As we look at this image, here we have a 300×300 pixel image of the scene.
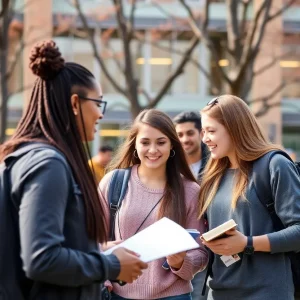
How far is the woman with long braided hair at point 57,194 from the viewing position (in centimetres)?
279

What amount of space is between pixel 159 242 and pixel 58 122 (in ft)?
2.18

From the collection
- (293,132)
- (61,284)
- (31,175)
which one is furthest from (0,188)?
(293,132)

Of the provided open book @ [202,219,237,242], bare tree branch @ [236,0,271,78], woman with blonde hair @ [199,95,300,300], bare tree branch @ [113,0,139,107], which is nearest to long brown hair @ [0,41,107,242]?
open book @ [202,219,237,242]

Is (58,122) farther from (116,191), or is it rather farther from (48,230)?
(116,191)

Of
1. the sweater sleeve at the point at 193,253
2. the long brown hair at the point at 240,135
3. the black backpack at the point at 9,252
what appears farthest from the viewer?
the sweater sleeve at the point at 193,253

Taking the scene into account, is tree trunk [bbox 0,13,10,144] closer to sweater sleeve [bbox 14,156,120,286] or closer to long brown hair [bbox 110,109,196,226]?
long brown hair [bbox 110,109,196,226]

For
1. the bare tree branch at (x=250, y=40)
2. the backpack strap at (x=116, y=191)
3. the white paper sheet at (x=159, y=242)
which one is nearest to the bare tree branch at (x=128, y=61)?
the bare tree branch at (x=250, y=40)

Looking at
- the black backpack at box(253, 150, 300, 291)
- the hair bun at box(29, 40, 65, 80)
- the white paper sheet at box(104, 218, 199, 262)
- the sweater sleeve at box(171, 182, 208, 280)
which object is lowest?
the sweater sleeve at box(171, 182, 208, 280)

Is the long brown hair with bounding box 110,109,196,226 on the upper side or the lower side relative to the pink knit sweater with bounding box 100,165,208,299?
upper

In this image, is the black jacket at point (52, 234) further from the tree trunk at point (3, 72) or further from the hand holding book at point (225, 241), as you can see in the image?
the tree trunk at point (3, 72)

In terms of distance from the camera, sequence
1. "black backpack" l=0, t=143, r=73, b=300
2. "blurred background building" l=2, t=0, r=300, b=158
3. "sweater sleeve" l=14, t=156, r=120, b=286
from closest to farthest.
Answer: "sweater sleeve" l=14, t=156, r=120, b=286
"black backpack" l=0, t=143, r=73, b=300
"blurred background building" l=2, t=0, r=300, b=158

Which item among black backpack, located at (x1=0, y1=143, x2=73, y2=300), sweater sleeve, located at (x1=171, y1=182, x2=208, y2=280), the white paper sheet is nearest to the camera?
black backpack, located at (x1=0, y1=143, x2=73, y2=300)

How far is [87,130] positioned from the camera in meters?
3.17

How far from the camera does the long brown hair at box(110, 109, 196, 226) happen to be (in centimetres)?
455
